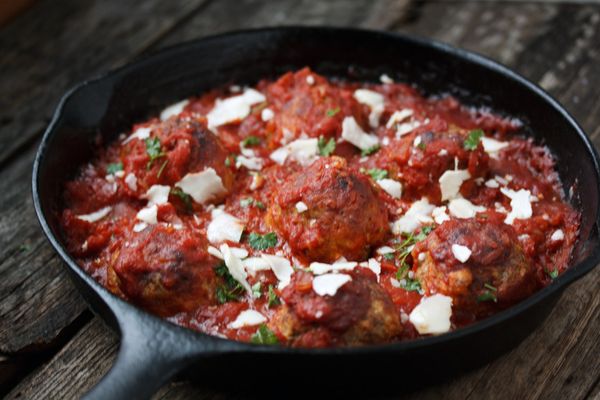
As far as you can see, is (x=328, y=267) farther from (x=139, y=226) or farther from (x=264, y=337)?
(x=139, y=226)

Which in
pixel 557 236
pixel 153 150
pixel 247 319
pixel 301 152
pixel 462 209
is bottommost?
pixel 557 236

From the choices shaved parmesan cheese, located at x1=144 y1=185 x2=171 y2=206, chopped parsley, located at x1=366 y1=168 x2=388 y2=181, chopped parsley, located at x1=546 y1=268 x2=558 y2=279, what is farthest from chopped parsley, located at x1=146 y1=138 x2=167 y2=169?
chopped parsley, located at x1=546 y1=268 x2=558 y2=279

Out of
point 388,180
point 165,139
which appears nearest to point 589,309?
point 388,180

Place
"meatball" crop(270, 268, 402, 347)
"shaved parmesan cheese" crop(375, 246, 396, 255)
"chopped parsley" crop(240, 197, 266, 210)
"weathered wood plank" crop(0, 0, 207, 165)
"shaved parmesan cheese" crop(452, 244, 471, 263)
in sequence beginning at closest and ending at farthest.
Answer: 1. "meatball" crop(270, 268, 402, 347)
2. "shaved parmesan cheese" crop(452, 244, 471, 263)
3. "shaved parmesan cheese" crop(375, 246, 396, 255)
4. "chopped parsley" crop(240, 197, 266, 210)
5. "weathered wood plank" crop(0, 0, 207, 165)

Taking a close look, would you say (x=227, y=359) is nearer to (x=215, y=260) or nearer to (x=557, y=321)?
(x=215, y=260)

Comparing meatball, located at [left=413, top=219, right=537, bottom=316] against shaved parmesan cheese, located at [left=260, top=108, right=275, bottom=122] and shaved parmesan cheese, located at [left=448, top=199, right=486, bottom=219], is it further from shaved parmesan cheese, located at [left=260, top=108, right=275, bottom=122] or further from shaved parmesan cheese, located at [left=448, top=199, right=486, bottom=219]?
shaved parmesan cheese, located at [left=260, top=108, right=275, bottom=122]

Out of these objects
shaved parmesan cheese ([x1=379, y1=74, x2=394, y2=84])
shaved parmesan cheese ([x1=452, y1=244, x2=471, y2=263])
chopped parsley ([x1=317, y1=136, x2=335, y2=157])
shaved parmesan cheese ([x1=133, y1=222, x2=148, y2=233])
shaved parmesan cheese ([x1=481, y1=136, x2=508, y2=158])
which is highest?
shaved parmesan cheese ([x1=133, y1=222, x2=148, y2=233])

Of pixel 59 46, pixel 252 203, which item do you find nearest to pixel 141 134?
pixel 252 203
